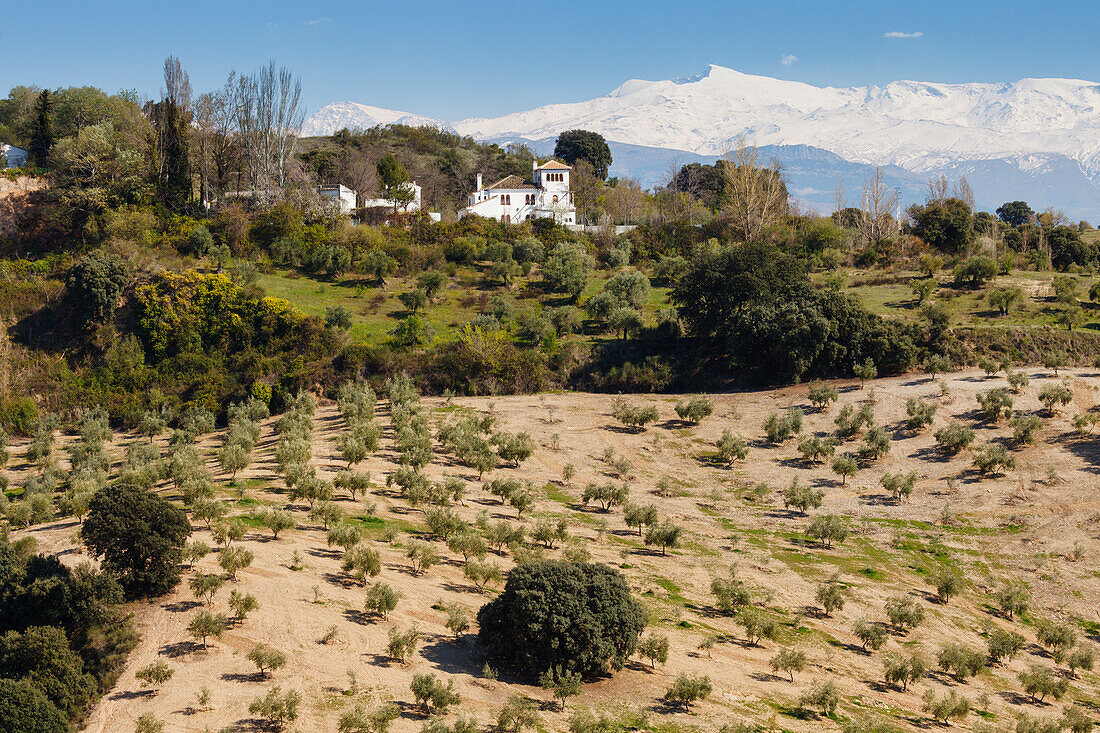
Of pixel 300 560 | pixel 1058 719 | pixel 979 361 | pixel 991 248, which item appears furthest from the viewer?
pixel 991 248

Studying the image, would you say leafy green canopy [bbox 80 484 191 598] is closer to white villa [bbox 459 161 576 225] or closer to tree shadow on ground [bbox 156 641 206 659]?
tree shadow on ground [bbox 156 641 206 659]

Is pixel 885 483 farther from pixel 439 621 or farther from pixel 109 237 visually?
pixel 109 237

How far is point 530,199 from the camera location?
96.6 metres

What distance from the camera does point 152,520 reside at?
24.0 m

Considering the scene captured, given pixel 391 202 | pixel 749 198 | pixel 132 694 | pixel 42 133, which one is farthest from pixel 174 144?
pixel 132 694

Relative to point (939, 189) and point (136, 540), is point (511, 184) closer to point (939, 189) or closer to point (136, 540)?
point (939, 189)

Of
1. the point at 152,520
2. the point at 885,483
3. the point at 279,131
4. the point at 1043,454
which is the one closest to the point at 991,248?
the point at 1043,454

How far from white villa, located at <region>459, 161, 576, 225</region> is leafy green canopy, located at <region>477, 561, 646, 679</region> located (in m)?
72.2

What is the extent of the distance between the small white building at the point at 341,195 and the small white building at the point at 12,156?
2732cm

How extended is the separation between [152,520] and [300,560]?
15.4 ft

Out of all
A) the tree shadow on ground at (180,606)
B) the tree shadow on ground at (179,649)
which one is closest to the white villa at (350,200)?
the tree shadow on ground at (180,606)

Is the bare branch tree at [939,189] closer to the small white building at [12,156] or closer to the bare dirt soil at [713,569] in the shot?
the bare dirt soil at [713,569]

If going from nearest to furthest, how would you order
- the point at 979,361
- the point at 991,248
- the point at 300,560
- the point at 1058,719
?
the point at 1058,719
the point at 300,560
the point at 979,361
the point at 991,248

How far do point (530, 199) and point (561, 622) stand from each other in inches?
3171
